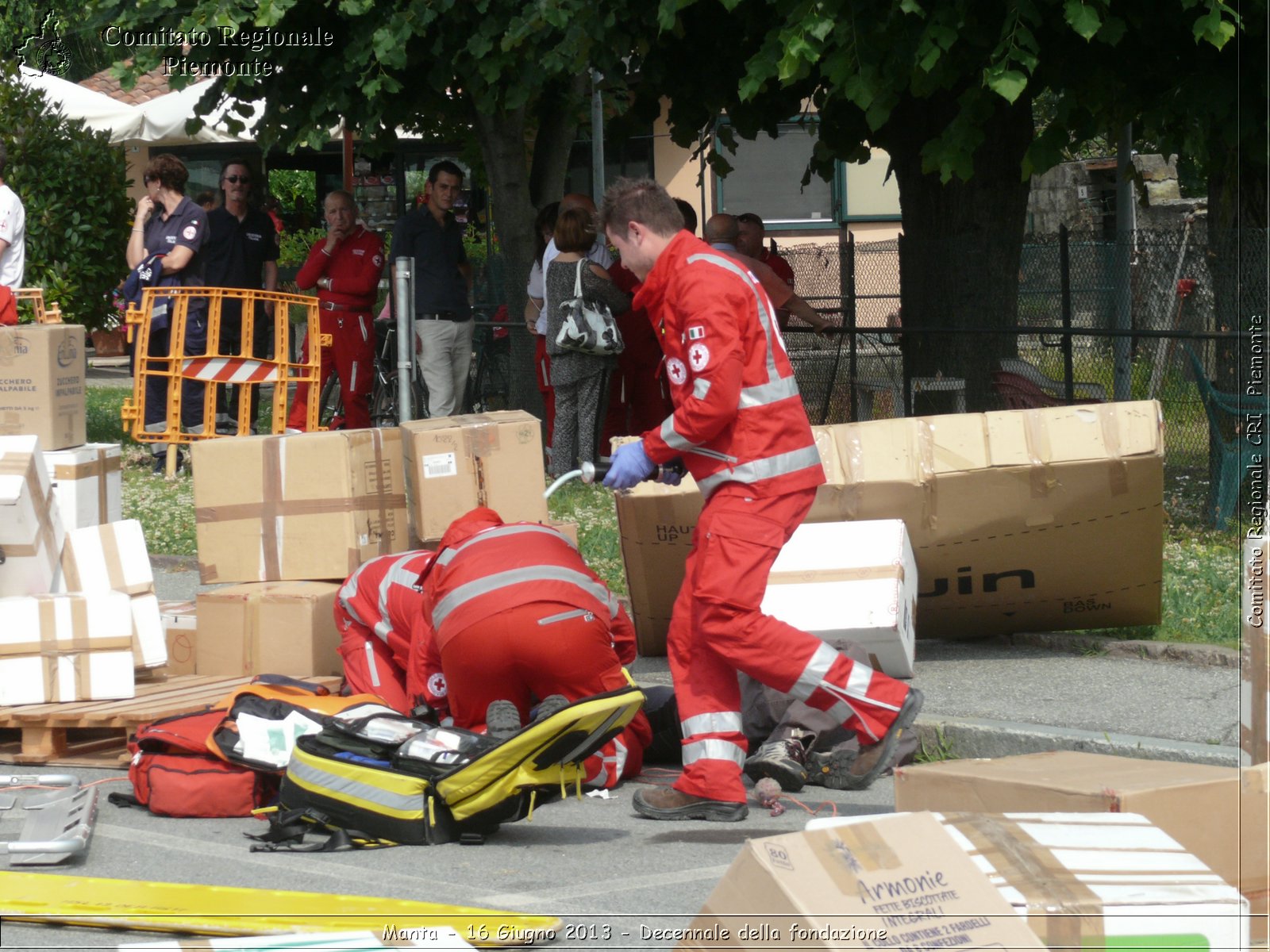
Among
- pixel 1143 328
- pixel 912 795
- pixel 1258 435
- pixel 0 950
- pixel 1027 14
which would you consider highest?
pixel 1027 14

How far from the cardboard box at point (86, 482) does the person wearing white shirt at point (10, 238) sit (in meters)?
2.40

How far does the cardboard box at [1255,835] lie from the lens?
11.2ft

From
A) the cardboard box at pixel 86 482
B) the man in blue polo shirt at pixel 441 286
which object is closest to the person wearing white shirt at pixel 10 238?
the cardboard box at pixel 86 482

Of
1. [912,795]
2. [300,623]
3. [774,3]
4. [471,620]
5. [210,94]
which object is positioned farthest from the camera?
[210,94]

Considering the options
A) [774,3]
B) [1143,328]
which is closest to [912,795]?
[774,3]

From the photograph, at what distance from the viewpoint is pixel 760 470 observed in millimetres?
5090

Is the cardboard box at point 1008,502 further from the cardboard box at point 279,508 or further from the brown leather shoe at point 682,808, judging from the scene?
the brown leather shoe at point 682,808

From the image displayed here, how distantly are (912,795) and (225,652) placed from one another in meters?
3.58

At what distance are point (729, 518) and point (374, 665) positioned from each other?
63.2 inches

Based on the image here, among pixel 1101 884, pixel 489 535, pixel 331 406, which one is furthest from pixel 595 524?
pixel 1101 884

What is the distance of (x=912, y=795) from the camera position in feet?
12.8

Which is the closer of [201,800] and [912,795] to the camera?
[912,795]

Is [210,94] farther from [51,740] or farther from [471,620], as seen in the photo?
[471,620]

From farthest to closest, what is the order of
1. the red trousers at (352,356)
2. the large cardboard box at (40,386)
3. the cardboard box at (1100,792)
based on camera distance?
1. the red trousers at (352,356)
2. the large cardboard box at (40,386)
3. the cardboard box at (1100,792)
